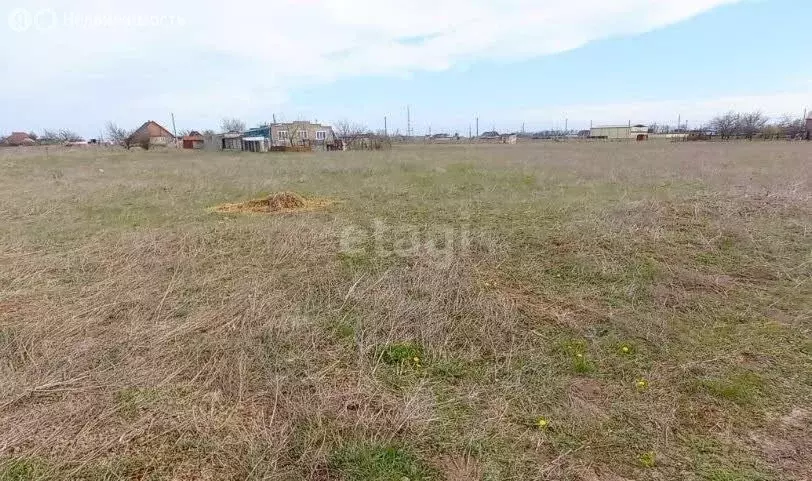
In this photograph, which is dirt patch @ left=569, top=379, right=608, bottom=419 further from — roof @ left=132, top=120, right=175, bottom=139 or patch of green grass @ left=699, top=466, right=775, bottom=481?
roof @ left=132, top=120, right=175, bottom=139

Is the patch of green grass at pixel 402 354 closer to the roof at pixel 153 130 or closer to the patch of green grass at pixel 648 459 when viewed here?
the patch of green grass at pixel 648 459

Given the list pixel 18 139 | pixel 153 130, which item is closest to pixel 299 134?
pixel 153 130

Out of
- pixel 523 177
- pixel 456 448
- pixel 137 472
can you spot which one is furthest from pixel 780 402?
pixel 523 177

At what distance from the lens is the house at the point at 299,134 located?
137 ft

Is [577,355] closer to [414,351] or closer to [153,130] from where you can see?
[414,351]

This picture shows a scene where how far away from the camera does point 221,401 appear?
258 centimetres

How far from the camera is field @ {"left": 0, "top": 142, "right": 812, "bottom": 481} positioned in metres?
2.18

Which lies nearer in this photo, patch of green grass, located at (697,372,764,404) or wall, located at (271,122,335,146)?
patch of green grass, located at (697,372,764,404)

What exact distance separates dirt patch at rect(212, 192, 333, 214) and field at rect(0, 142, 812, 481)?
175 centimetres

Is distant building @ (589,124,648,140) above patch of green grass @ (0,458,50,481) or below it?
above

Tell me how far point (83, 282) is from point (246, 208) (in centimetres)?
425

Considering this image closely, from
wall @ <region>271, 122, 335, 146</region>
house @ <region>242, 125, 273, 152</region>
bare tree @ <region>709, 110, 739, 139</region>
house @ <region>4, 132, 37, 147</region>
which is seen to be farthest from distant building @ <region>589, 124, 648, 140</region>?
house @ <region>4, 132, 37, 147</region>

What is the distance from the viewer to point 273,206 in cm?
858

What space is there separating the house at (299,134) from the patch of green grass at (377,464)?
38.7 m
